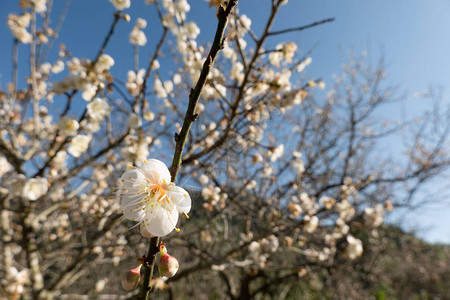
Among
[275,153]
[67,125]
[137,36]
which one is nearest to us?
[67,125]

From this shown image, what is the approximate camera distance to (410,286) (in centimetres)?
1000

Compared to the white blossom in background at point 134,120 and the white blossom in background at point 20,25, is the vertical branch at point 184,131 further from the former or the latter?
the white blossom in background at point 20,25

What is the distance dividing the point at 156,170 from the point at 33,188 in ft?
6.32

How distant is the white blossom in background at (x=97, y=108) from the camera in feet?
6.66

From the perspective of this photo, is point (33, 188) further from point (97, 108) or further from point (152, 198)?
point (152, 198)

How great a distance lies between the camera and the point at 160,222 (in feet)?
2.19

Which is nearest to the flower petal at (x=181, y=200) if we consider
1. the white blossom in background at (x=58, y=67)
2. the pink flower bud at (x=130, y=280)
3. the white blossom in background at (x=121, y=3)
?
the pink flower bud at (x=130, y=280)

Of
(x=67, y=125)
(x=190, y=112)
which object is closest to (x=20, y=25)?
(x=67, y=125)

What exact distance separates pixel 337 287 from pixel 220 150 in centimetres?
522

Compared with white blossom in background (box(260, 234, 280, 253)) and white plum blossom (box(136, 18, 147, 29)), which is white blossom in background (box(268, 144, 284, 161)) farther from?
white plum blossom (box(136, 18, 147, 29))

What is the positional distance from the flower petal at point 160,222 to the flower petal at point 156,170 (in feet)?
0.31

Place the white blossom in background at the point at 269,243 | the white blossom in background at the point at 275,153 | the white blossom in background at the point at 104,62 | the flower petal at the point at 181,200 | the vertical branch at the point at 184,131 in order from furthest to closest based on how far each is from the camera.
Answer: the white blossom in background at the point at 269,243, the white blossom in background at the point at 275,153, the white blossom in background at the point at 104,62, the flower petal at the point at 181,200, the vertical branch at the point at 184,131

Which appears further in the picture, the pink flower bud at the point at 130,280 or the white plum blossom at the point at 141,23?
the white plum blossom at the point at 141,23

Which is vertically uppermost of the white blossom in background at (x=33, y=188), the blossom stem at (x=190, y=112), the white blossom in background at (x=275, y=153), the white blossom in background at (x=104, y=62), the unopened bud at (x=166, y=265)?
the white blossom in background at (x=104, y=62)
